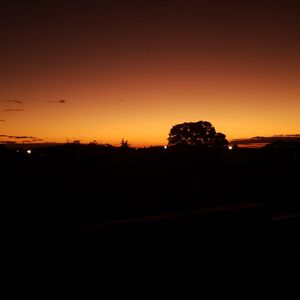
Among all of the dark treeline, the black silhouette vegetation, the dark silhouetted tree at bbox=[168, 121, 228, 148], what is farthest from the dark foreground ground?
the dark silhouetted tree at bbox=[168, 121, 228, 148]

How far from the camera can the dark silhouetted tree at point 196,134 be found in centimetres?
5712

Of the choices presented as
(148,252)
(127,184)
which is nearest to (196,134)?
(127,184)

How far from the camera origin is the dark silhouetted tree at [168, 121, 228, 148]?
57.1 meters

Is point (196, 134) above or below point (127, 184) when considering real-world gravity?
above

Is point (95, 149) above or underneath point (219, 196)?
above

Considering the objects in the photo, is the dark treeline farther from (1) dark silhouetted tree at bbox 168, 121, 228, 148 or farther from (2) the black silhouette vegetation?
(1) dark silhouetted tree at bbox 168, 121, 228, 148

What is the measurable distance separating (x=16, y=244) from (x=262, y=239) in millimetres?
4320

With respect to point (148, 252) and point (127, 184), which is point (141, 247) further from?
point (127, 184)

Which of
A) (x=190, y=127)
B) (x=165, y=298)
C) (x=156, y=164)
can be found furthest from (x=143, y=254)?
(x=190, y=127)

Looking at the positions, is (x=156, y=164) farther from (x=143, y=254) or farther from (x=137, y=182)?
(x=143, y=254)

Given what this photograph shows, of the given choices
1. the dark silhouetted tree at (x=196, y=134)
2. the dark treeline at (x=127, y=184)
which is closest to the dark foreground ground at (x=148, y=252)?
the dark treeline at (x=127, y=184)

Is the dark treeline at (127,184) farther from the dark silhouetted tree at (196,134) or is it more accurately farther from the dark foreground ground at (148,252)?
the dark silhouetted tree at (196,134)

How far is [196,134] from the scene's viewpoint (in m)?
57.2

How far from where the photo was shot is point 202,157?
2197 centimetres
